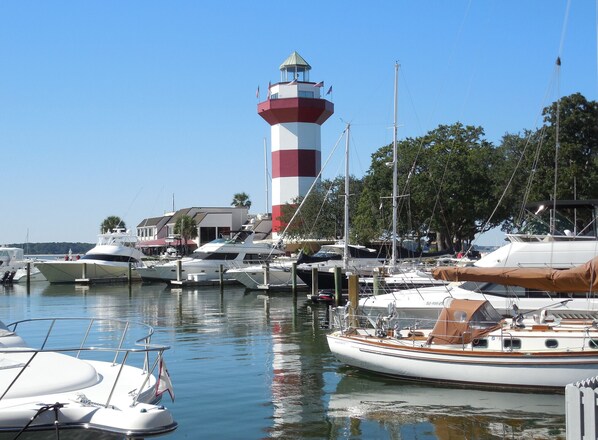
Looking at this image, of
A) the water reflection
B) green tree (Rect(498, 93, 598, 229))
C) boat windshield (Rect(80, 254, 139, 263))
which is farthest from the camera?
boat windshield (Rect(80, 254, 139, 263))

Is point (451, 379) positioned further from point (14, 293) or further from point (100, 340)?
point (14, 293)

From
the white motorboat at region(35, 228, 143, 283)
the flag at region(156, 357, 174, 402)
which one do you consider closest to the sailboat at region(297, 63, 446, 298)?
the white motorboat at region(35, 228, 143, 283)

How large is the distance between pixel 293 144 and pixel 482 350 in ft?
185

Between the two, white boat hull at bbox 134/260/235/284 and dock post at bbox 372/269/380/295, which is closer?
dock post at bbox 372/269/380/295

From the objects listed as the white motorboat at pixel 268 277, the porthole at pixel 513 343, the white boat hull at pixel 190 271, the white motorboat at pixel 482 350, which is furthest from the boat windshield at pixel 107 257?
the porthole at pixel 513 343

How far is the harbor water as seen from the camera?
46.4ft

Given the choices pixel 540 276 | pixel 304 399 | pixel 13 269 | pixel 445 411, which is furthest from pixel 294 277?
pixel 445 411

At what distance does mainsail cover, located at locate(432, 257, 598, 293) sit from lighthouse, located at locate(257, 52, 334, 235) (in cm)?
5315

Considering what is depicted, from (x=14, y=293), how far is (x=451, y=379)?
39168 mm

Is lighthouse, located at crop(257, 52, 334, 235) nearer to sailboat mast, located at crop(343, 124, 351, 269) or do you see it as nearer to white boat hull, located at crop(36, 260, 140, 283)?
white boat hull, located at crop(36, 260, 140, 283)

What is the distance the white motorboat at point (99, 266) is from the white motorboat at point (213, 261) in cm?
158

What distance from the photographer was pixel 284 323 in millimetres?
31016

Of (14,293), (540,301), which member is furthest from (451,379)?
(14,293)

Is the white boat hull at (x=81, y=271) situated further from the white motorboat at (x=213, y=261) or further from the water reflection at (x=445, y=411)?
the water reflection at (x=445, y=411)
